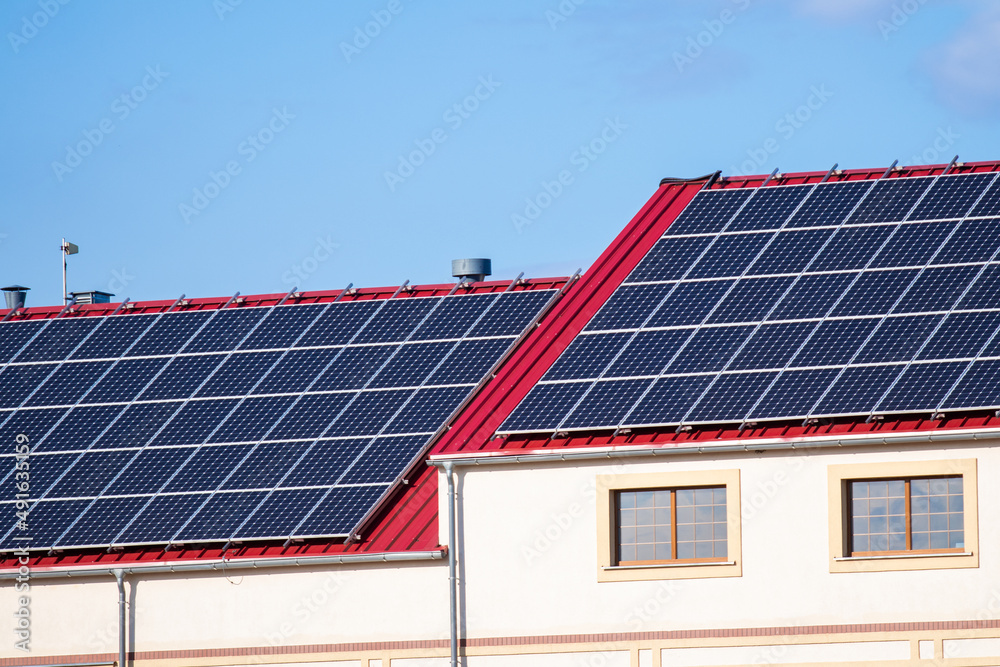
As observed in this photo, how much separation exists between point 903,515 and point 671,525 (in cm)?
431

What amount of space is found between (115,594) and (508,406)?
8817mm

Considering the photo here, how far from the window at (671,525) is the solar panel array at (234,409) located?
4.71 m

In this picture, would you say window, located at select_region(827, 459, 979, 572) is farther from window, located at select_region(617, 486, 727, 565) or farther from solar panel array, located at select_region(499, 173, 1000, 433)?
window, located at select_region(617, 486, 727, 565)

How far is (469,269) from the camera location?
36406 mm

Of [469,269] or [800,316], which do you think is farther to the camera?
[469,269]

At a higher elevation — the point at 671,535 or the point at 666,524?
the point at 666,524

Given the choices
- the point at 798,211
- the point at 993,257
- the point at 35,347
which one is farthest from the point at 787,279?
the point at 35,347

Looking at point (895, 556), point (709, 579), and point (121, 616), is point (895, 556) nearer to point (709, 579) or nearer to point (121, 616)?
point (709, 579)

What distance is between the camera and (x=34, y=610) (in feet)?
98.5

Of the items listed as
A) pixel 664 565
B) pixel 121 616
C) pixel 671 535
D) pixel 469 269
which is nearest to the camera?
pixel 664 565

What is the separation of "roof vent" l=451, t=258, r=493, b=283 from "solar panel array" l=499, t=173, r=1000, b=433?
19.1 feet

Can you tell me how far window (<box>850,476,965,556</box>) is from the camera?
2695 centimetres

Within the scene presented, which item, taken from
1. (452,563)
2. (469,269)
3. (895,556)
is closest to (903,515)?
(895,556)

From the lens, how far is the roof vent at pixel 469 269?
36406 millimetres
